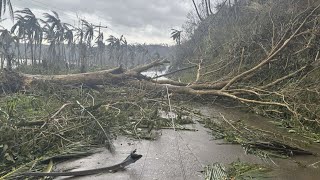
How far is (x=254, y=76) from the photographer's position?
11.5 metres

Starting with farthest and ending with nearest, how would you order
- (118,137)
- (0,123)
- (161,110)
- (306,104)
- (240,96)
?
(240,96) → (161,110) → (306,104) → (118,137) → (0,123)

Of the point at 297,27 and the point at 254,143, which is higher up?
→ the point at 297,27

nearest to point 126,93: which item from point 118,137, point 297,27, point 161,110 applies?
point 161,110

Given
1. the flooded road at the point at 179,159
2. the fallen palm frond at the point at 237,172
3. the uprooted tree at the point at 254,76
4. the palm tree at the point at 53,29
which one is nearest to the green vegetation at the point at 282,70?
the uprooted tree at the point at 254,76

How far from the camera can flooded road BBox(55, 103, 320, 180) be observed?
4688 millimetres

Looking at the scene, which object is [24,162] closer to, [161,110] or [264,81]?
[161,110]

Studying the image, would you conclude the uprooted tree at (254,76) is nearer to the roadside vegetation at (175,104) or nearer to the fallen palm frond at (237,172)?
the roadside vegetation at (175,104)

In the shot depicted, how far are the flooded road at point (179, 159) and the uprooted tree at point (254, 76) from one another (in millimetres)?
3084

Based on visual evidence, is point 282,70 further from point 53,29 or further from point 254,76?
point 53,29

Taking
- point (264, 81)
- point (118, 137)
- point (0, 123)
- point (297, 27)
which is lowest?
point (118, 137)

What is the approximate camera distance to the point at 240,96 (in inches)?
408

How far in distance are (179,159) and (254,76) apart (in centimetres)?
710

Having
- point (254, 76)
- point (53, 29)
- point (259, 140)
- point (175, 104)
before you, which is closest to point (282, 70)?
point (254, 76)

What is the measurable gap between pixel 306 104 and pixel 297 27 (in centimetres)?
455
